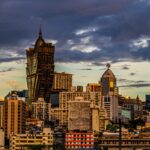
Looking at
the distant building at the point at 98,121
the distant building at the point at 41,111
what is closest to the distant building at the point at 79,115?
the distant building at the point at 98,121

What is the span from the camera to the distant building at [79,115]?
143500mm

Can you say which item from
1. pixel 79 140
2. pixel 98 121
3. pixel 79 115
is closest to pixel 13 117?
pixel 79 115

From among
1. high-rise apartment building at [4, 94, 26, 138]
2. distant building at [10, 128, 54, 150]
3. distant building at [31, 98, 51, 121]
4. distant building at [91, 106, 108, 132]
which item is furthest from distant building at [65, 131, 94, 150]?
distant building at [31, 98, 51, 121]

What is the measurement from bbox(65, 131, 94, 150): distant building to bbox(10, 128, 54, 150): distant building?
256 cm

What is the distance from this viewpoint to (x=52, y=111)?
168 m

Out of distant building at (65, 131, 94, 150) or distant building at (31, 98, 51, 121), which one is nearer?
distant building at (65, 131, 94, 150)

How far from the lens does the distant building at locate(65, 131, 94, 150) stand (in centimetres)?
10719

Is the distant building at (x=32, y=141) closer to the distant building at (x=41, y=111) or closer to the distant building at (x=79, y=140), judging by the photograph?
the distant building at (x=79, y=140)

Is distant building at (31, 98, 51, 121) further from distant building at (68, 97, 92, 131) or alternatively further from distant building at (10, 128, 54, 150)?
distant building at (10, 128, 54, 150)

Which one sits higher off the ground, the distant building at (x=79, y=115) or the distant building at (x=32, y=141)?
the distant building at (x=79, y=115)

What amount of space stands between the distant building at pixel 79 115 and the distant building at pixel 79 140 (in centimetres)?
3013

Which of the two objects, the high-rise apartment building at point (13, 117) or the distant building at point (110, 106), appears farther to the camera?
the distant building at point (110, 106)

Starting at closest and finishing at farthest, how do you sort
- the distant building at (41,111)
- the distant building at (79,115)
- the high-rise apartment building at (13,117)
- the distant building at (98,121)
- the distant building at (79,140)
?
the distant building at (79,140)
the high-rise apartment building at (13,117)
the distant building at (79,115)
the distant building at (98,121)
the distant building at (41,111)

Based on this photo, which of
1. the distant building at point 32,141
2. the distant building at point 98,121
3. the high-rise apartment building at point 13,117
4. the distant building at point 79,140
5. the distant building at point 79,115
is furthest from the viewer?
the distant building at point 98,121
